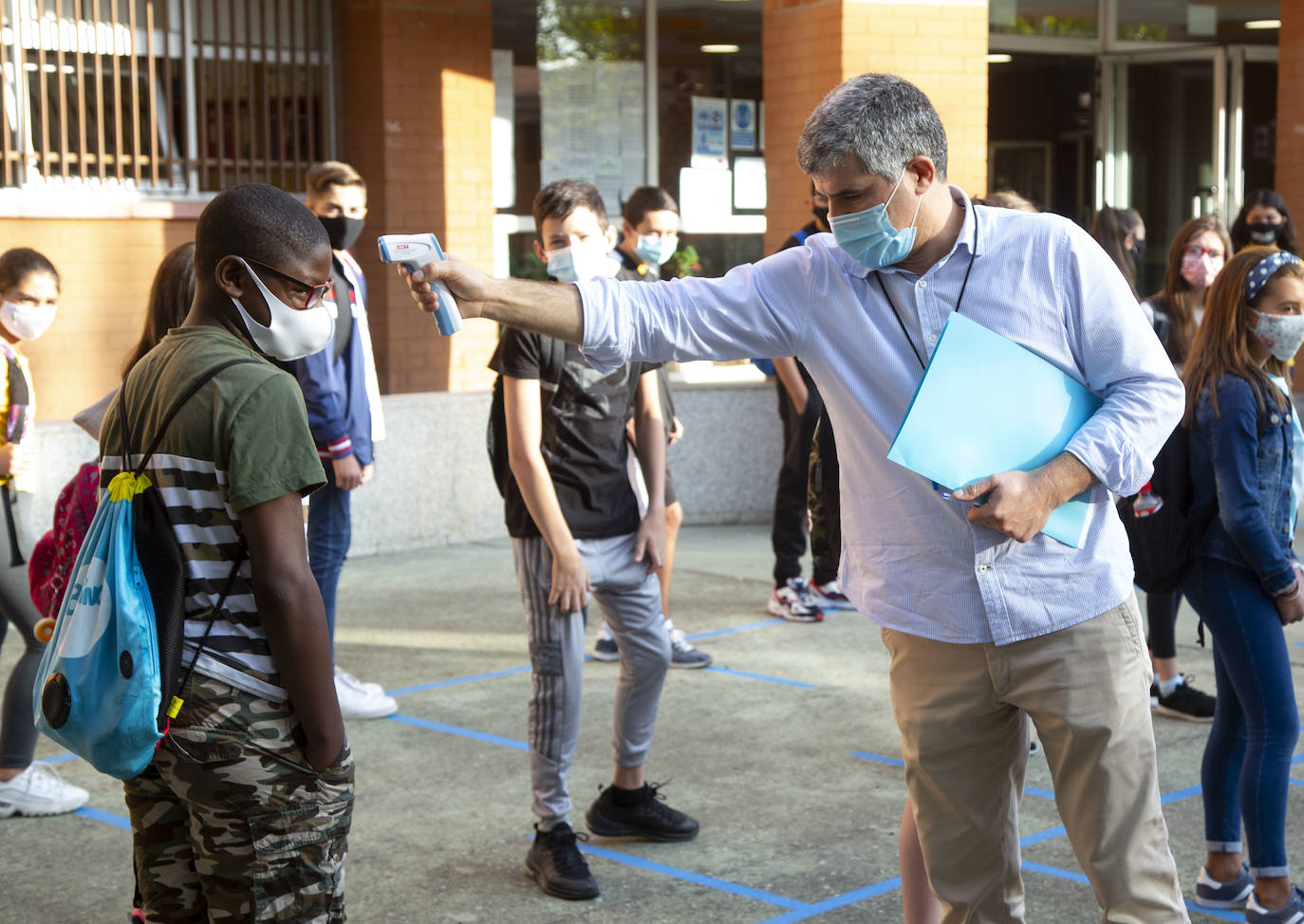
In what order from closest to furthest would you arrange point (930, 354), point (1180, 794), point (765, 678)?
point (930, 354), point (1180, 794), point (765, 678)

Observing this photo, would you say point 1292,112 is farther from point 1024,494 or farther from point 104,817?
point 1024,494

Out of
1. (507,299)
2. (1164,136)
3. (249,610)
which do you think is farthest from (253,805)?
(1164,136)

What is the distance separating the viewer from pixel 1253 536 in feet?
12.7

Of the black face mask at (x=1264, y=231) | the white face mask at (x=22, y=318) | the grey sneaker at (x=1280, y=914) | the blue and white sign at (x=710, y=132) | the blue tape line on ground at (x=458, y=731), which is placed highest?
the blue and white sign at (x=710, y=132)

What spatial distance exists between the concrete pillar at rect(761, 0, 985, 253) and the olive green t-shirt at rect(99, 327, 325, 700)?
775 cm

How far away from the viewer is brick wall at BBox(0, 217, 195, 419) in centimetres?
997

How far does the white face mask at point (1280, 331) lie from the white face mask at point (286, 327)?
2510mm

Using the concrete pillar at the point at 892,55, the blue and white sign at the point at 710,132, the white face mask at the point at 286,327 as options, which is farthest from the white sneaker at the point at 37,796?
the blue and white sign at the point at 710,132

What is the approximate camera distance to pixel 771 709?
20.2 feet

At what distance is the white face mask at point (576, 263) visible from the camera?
4.43 m

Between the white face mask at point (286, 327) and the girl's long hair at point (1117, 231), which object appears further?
the girl's long hair at point (1117, 231)

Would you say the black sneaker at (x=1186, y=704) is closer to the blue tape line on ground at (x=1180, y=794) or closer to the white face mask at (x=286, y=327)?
the blue tape line on ground at (x=1180, y=794)

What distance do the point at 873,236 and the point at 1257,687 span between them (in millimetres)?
1910

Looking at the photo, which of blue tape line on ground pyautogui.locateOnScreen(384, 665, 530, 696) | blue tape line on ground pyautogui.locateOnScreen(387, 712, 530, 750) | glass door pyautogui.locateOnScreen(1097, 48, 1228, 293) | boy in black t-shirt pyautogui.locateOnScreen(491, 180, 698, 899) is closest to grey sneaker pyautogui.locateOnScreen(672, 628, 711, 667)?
blue tape line on ground pyautogui.locateOnScreen(384, 665, 530, 696)
